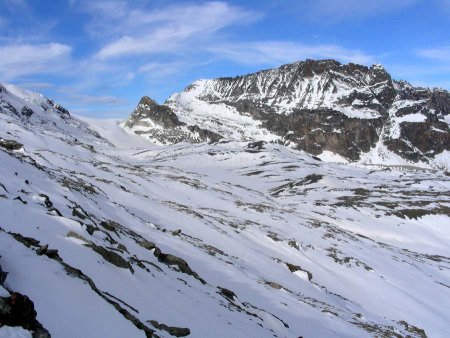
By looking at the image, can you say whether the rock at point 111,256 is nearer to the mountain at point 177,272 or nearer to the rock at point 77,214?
the mountain at point 177,272

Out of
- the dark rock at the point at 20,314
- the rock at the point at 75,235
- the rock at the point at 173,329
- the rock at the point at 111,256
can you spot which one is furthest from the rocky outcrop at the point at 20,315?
the rock at the point at 75,235

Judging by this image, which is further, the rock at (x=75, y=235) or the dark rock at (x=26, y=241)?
the rock at (x=75, y=235)

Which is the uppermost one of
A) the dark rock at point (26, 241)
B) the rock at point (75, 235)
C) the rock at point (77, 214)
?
the rock at point (77, 214)

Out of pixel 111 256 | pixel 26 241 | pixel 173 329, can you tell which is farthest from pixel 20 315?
pixel 111 256

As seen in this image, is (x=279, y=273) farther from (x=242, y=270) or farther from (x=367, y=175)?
(x=367, y=175)

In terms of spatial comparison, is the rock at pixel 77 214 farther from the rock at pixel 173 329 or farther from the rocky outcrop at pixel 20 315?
the rocky outcrop at pixel 20 315

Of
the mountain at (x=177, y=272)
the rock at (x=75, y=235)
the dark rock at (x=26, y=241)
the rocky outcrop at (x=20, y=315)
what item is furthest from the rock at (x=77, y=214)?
the rocky outcrop at (x=20, y=315)

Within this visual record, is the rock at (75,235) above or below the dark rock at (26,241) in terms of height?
above

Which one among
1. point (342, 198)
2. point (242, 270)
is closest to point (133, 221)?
point (242, 270)

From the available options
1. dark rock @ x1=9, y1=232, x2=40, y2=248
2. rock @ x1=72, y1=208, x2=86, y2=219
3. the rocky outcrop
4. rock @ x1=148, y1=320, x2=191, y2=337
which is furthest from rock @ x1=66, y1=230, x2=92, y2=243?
the rocky outcrop

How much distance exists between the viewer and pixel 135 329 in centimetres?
1011

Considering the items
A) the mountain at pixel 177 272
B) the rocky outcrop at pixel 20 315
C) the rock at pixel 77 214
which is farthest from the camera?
the rock at pixel 77 214

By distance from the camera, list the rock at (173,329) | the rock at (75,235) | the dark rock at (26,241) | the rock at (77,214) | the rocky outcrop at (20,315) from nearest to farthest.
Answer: the rocky outcrop at (20,315) → the rock at (173,329) → the dark rock at (26,241) → the rock at (75,235) → the rock at (77,214)

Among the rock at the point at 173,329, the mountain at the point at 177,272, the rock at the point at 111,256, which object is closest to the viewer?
the mountain at the point at 177,272
